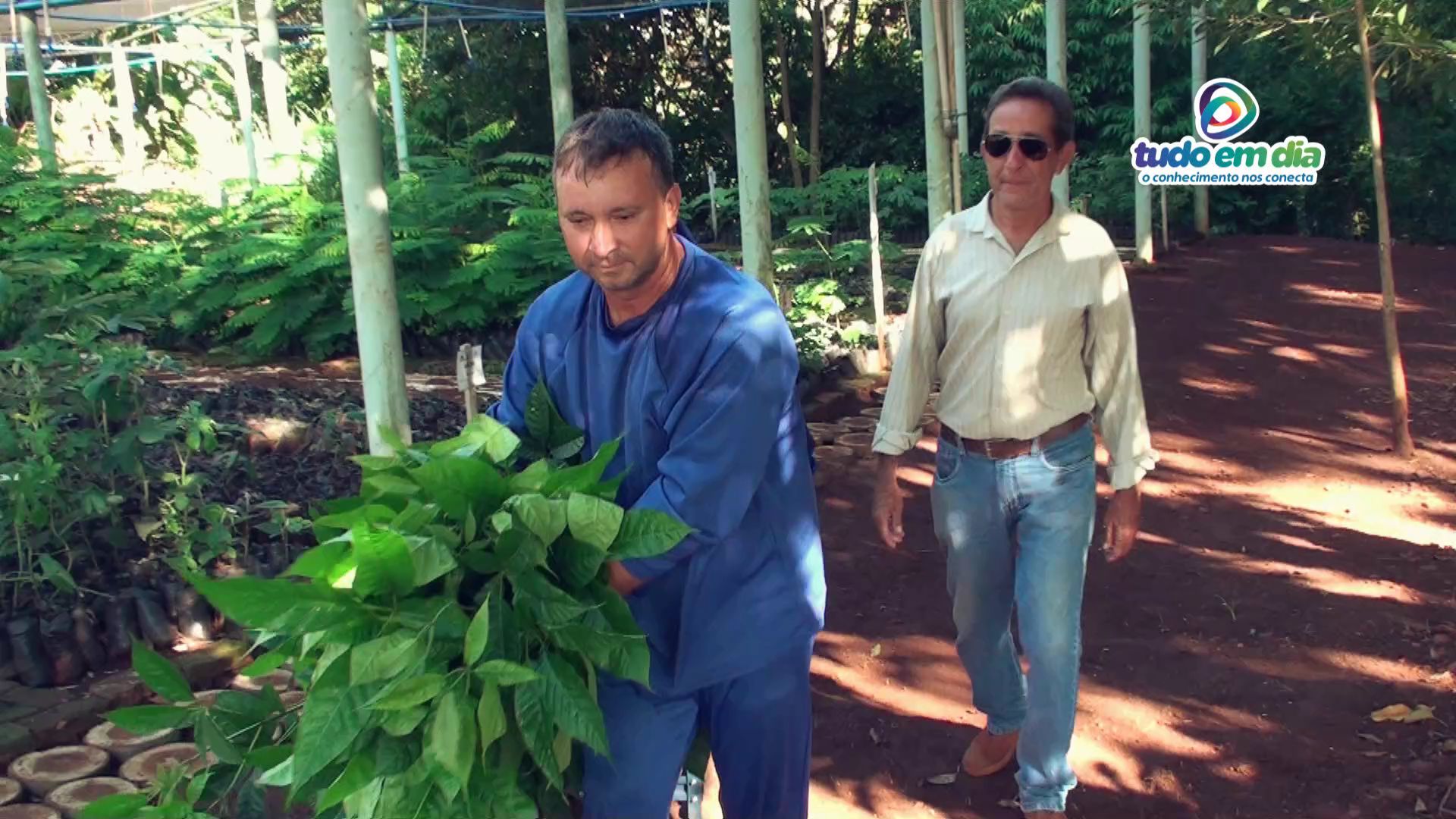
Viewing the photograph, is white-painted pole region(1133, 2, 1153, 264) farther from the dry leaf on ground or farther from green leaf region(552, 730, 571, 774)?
green leaf region(552, 730, 571, 774)

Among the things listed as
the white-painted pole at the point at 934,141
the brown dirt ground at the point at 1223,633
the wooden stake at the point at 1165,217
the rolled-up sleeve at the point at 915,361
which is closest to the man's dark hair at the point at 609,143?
the rolled-up sleeve at the point at 915,361

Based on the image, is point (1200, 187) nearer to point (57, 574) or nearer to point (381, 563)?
point (57, 574)

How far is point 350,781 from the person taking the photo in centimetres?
204

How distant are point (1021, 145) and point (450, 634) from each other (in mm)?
1931

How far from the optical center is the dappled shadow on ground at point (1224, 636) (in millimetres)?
3951

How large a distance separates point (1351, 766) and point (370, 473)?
3097mm

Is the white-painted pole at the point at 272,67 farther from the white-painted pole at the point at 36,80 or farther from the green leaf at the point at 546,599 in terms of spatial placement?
the green leaf at the point at 546,599

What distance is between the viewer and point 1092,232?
3432mm

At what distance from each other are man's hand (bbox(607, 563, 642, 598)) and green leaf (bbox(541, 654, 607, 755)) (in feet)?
0.68

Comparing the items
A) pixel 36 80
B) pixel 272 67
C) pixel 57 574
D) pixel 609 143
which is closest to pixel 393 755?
pixel 609 143

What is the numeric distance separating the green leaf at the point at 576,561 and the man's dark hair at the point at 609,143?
0.62 metres

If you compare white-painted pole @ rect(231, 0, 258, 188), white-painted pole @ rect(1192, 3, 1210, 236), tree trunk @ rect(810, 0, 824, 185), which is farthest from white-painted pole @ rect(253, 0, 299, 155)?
white-painted pole @ rect(1192, 3, 1210, 236)

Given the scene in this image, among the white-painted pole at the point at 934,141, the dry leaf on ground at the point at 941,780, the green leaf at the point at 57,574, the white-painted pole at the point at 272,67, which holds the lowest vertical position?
the dry leaf on ground at the point at 941,780

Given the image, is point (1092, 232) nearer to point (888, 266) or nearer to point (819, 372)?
point (819, 372)
